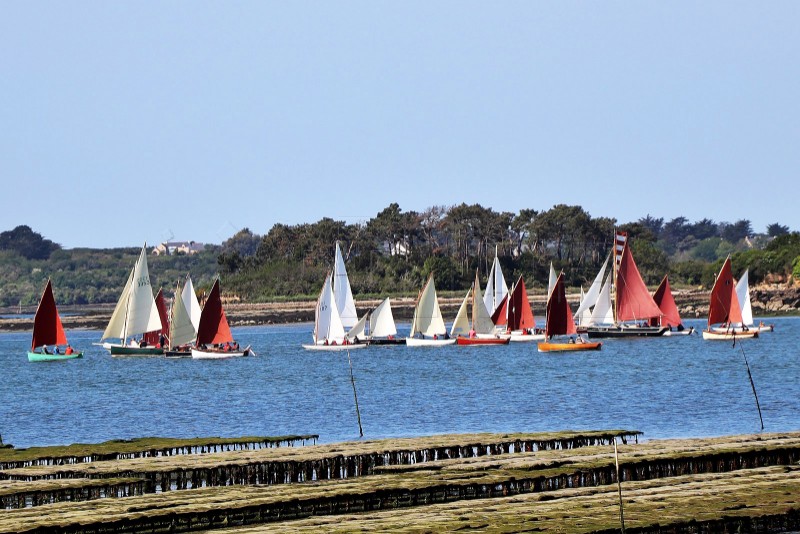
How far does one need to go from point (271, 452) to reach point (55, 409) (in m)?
30.0

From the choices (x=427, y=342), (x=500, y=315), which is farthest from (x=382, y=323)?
(x=500, y=315)

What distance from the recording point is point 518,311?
12312 centimetres

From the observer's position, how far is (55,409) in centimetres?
6856

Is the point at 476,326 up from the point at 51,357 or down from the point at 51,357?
up

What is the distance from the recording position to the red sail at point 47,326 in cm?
10488

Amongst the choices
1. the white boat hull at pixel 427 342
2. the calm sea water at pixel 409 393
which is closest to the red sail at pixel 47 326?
Answer: the calm sea water at pixel 409 393

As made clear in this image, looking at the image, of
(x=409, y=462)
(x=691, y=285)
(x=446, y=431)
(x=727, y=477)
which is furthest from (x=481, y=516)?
(x=691, y=285)

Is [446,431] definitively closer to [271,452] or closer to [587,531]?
[271,452]

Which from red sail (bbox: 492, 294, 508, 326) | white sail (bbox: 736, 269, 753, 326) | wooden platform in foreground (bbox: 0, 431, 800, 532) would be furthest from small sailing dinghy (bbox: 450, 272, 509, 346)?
wooden platform in foreground (bbox: 0, 431, 800, 532)

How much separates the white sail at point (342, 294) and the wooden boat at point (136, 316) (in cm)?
1456

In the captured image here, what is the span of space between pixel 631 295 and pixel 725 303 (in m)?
7.75

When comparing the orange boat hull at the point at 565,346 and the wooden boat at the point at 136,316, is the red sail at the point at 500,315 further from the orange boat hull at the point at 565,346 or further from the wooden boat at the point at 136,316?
the wooden boat at the point at 136,316

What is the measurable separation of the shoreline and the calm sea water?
1998 inches

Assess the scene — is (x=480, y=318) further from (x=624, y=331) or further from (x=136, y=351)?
(x=136, y=351)
